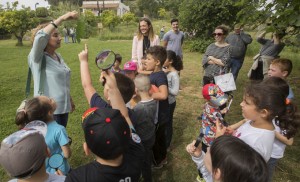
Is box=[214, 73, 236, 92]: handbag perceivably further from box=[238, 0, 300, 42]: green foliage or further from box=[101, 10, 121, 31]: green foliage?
box=[101, 10, 121, 31]: green foliage

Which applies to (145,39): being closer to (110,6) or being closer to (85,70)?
(85,70)

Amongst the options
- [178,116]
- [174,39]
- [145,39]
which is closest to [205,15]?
[174,39]

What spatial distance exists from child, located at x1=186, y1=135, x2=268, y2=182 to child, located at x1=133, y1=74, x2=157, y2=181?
3.26 ft

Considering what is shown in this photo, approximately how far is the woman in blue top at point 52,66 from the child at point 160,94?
996mm

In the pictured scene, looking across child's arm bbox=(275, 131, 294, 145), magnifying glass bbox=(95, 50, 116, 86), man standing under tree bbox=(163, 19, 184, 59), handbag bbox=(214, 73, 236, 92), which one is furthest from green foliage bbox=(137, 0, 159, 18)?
magnifying glass bbox=(95, 50, 116, 86)

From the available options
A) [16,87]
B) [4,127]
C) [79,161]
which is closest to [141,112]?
[79,161]

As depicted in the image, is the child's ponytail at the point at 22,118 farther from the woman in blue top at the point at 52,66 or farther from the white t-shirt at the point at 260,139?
the white t-shirt at the point at 260,139

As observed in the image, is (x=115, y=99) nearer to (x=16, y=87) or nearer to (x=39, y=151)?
(x=39, y=151)

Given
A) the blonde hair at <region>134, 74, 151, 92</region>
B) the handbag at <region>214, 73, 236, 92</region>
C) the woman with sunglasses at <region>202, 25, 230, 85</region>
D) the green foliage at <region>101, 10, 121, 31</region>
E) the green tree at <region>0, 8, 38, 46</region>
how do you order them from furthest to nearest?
1. the green foliage at <region>101, 10, 121, 31</region>
2. the green tree at <region>0, 8, 38, 46</region>
3. the woman with sunglasses at <region>202, 25, 230, 85</region>
4. the handbag at <region>214, 73, 236, 92</region>
5. the blonde hair at <region>134, 74, 151, 92</region>

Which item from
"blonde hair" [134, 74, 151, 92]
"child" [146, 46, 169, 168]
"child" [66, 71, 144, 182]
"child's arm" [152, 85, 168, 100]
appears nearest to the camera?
"child" [66, 71, 144, 182]

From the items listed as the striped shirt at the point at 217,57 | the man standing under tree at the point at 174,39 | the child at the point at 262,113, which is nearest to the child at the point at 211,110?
the child at the point at 262,113

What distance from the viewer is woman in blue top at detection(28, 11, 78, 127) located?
2.43m

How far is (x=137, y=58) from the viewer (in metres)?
4.46

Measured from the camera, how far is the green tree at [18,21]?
1861 centimetres
